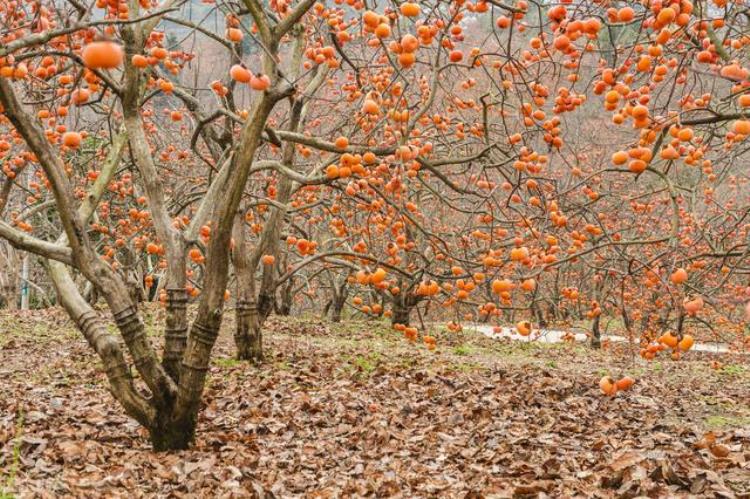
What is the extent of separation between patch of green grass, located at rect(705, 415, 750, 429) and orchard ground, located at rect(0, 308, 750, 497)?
0.01 metres

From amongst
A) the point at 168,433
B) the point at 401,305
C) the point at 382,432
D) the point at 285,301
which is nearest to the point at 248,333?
the point at 382,432

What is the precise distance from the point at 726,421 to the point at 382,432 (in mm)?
2996

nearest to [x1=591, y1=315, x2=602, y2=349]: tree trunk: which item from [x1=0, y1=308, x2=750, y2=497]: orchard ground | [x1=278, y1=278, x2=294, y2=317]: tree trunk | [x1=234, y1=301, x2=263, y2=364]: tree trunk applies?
[x1=0, y1=308, x2=750, y2=497]: orchard ground

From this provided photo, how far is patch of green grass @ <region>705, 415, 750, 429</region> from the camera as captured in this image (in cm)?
553

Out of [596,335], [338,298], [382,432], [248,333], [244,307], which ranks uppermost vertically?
[338,298]

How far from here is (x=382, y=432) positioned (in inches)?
196

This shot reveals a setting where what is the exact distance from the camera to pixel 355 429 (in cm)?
519

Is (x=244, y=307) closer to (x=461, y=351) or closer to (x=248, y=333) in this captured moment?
(x=248, y=333)

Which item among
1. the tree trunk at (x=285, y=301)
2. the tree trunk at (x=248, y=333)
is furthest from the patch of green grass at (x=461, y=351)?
the tree trunk at (x=285, y=301)

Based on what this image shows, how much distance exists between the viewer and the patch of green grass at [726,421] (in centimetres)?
553

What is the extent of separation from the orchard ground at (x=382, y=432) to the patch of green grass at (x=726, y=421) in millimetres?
15

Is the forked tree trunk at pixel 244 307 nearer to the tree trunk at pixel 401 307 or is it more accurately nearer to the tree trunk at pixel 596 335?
the tree trunk at pixel 401 307

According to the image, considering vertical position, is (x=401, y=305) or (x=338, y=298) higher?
(x=338, y=298)

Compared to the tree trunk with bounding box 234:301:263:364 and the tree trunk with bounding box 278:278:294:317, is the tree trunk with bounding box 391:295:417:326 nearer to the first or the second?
the tree trunk with bounding box 278:278:294:317
